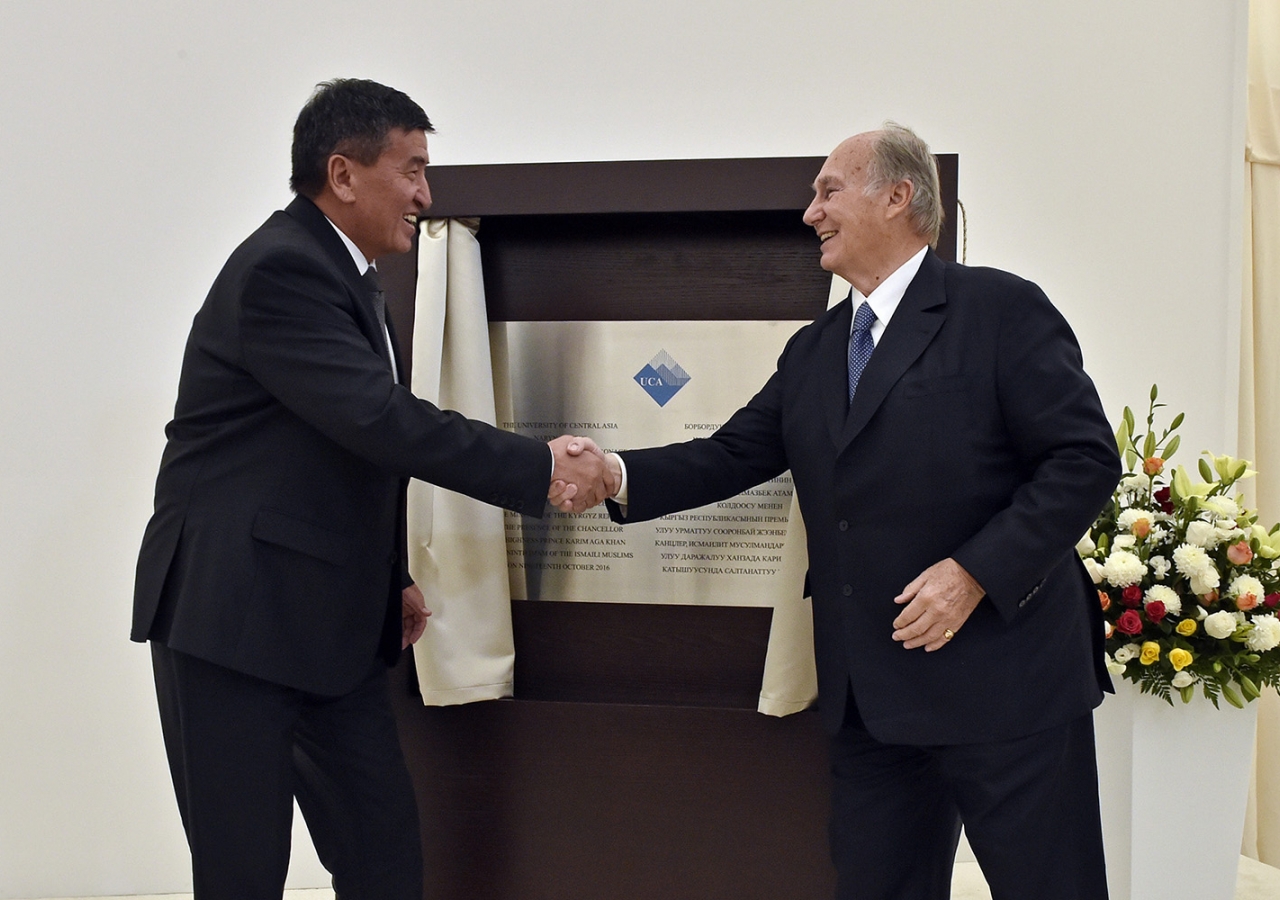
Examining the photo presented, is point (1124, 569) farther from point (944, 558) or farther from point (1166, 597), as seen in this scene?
point (944, 558)

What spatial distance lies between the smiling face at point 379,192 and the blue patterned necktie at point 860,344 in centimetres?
86

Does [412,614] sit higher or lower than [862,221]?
lower

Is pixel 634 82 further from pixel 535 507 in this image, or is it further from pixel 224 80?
pixel 535 507

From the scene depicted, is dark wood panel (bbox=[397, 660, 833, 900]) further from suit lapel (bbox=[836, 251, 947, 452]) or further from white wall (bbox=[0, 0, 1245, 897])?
white wall (bbox=[0, 0, 1245, 897])

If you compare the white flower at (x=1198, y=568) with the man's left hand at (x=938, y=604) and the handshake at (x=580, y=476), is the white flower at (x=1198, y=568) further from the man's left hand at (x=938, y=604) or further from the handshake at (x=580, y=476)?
the handshake at (x=580, y=476)

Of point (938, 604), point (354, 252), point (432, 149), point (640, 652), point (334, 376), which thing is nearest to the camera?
point (938, 604)

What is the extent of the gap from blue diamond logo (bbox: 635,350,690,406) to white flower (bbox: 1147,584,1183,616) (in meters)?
1.10

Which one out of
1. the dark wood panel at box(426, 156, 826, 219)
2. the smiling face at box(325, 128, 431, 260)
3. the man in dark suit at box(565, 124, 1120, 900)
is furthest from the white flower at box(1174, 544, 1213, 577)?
the smiling face at box(325, 128, 431, 260)

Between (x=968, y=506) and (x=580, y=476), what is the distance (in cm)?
73

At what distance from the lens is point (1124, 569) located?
2176 mm

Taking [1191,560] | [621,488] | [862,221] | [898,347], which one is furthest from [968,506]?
[1191,560]

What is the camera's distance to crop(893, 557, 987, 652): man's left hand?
159 cm

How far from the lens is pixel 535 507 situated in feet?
6.26

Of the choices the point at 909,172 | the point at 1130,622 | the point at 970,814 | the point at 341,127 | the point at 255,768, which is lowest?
the point at 970,814
